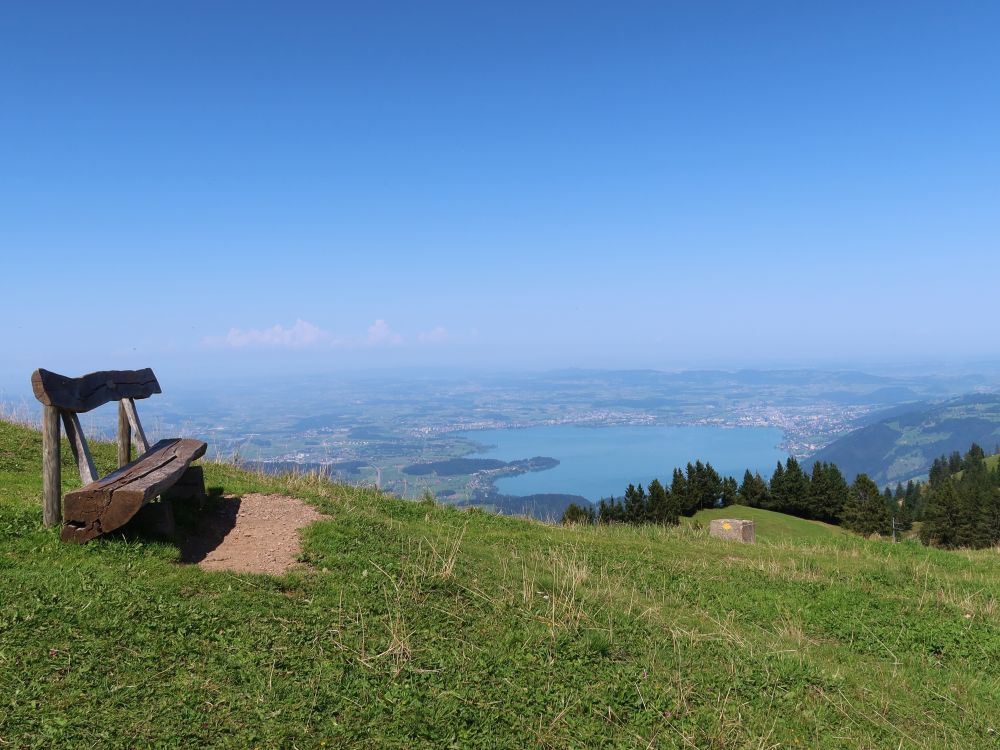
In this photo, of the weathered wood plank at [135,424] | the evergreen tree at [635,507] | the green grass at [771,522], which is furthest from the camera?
the evergreen tree at [635,507]

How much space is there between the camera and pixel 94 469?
8.45 meters

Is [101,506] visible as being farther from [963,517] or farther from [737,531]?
[963,517]

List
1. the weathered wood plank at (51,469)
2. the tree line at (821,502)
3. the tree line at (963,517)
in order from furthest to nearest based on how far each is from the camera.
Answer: the tree line at (963,517) < the tree line at (821,502) < the weathered wood plank at (51,469)

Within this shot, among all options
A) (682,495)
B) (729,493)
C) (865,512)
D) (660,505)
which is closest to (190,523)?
(660,505)

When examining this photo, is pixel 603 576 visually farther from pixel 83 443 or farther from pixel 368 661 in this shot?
pixel 83 443

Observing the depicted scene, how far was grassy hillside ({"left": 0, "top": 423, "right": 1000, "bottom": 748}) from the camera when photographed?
4.32 metres

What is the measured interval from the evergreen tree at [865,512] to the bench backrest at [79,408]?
62485 mm

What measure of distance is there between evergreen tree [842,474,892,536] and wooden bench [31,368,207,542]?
62450 millimetres

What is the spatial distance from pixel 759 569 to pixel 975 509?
6745cm

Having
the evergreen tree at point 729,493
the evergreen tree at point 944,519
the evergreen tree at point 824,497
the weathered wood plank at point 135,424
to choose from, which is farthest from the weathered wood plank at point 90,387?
the evergreen tree at point 944,519

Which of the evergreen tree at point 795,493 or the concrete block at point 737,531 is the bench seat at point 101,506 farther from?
the evergreen tree at point 795,493

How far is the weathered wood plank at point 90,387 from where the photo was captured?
7441 millimetres

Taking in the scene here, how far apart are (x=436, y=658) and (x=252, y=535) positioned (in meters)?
4.13

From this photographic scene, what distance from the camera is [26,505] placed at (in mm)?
8258
